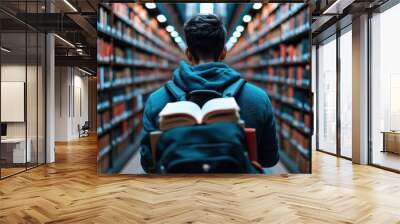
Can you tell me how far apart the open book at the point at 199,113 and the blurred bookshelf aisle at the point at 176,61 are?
344 mm

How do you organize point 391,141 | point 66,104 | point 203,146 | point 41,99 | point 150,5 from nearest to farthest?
1. point 203,146
2. point 150,5
3. point 391,141
4. point 41,99
5. point 66,104

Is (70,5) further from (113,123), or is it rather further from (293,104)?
(293,104)

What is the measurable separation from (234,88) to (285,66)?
57 centimetres

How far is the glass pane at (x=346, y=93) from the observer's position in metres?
8.45

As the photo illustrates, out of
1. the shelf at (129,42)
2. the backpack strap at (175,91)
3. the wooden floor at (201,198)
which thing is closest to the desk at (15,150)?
the wooden floor at (201,198)

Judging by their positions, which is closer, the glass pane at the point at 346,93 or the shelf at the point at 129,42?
the shelf at the point at 129,42

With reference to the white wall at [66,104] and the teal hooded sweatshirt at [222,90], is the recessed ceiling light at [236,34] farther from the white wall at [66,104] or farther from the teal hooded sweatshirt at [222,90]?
the white wall at [66,104]

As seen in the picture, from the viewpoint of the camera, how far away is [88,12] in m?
7.27

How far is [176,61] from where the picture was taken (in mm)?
3922

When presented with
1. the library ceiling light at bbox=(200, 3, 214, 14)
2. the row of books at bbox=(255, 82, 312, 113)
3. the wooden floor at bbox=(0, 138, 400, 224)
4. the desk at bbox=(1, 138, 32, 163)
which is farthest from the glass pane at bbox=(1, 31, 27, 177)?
the row of books at bbox=(255, 82, 312, 113)

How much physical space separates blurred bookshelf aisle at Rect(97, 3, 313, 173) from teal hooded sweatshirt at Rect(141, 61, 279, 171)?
8cm

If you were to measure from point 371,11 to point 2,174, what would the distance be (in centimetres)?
744

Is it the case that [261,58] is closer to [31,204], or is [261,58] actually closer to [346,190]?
[346,190]

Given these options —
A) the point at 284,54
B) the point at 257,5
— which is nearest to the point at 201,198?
the point at 284,54
